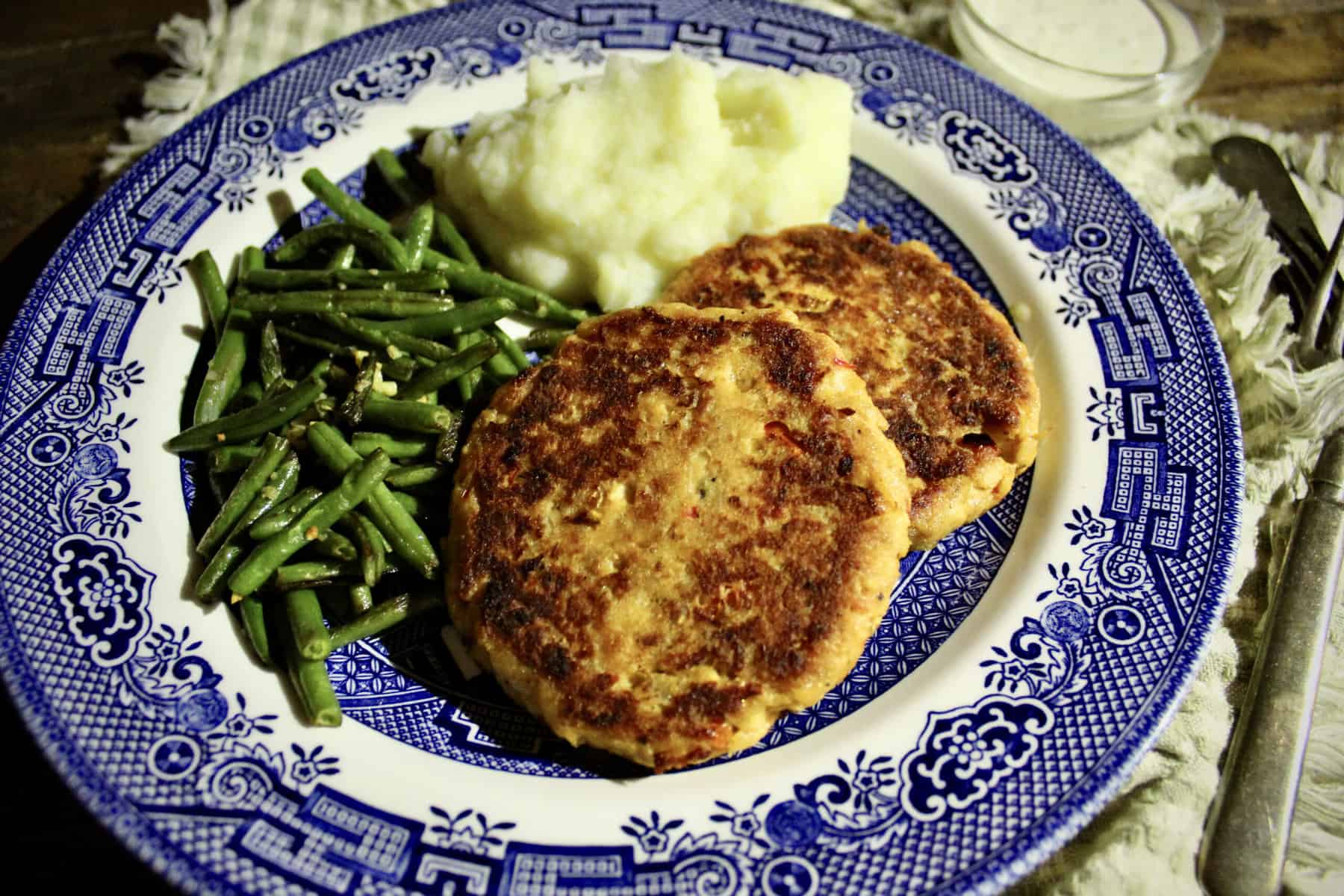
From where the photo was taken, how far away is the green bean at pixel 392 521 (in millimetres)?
3420

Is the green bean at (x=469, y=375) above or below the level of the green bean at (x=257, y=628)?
above

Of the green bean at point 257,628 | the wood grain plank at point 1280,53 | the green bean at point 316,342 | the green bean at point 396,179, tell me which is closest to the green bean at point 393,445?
the green bean at point 316,342

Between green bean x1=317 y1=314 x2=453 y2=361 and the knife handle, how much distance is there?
302 cm

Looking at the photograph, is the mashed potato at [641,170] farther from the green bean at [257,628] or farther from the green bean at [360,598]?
the green bean at [257,628]

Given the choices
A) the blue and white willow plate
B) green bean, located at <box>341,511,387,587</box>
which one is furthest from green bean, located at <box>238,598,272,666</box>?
green bean, located at <box>341,511,387,587</box>

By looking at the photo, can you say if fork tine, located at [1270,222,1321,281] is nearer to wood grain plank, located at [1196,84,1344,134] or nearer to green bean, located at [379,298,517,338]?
wood grain plank, located at [1196,84,1344,134]

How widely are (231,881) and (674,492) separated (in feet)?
5.48

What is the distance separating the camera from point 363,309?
12.7 feet

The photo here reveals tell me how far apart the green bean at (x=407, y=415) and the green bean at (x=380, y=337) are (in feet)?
0.77

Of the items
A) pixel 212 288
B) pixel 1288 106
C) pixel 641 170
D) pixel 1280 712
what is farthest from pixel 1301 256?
pixel 212 288

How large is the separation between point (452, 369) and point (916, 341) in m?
1.78

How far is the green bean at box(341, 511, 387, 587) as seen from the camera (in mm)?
3312

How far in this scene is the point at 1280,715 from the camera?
3.27 meters

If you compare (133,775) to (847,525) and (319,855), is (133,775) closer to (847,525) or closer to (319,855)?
(319,855)
